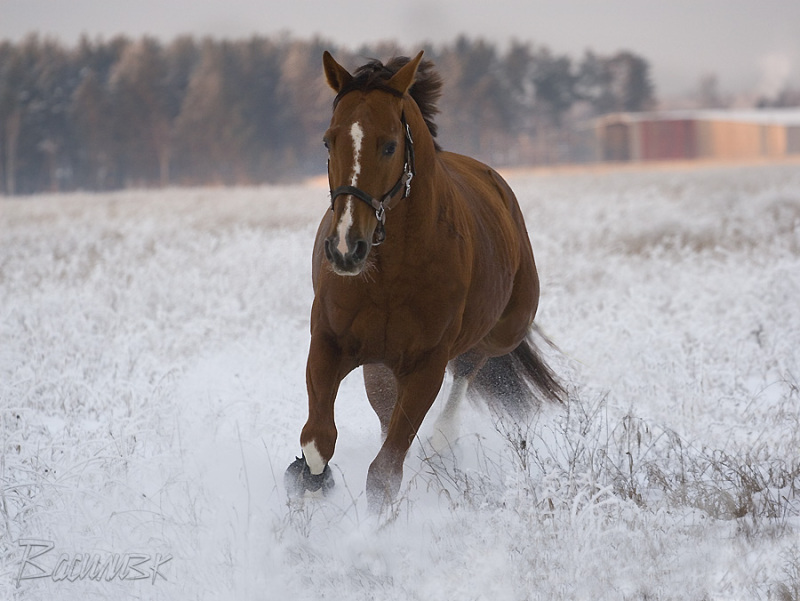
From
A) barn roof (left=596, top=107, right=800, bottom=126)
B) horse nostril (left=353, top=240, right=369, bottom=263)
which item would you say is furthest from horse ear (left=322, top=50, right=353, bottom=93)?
barn roof (left=596, top=107, right=800, bottom=126)

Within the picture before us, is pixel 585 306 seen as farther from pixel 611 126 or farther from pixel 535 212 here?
pixel 611 126

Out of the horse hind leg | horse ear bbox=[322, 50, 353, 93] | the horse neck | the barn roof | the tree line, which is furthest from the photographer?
the barn roof

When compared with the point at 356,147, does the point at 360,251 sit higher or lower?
lower

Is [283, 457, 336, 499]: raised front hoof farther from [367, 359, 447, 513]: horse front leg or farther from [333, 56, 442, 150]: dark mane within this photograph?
[333, 56, 442, 150]: dark mane

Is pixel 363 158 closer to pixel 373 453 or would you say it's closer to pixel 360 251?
pixel 360 251

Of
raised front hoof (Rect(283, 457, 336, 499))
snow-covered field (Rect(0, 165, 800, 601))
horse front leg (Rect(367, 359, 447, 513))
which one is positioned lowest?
snow-covered field (Rect(0, 165, 800, 601))

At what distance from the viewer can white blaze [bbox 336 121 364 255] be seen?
2959mm

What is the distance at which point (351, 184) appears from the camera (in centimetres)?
305

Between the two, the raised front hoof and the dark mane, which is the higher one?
the dark mane

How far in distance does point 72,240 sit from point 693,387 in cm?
1076

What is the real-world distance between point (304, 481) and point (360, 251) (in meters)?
1.21

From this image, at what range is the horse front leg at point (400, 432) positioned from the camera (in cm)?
359

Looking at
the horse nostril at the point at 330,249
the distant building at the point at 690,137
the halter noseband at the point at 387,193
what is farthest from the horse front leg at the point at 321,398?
the distant building at the point at 690,137

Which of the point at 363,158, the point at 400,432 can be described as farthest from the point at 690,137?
the point at 363,158
